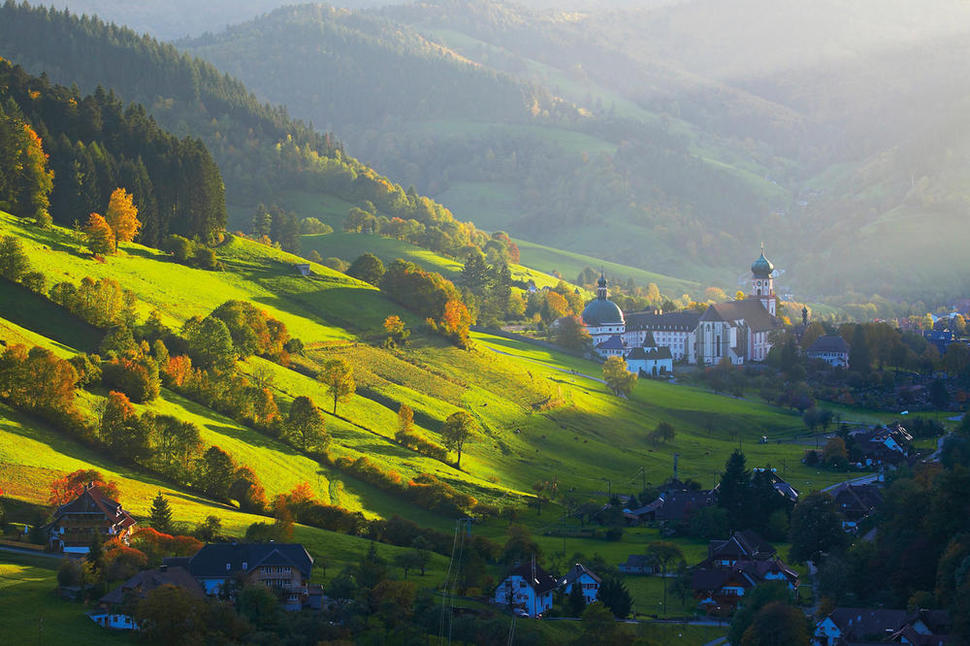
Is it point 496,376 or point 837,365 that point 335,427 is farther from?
point 837,365

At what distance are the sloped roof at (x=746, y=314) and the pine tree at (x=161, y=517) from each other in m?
117

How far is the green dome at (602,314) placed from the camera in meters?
173

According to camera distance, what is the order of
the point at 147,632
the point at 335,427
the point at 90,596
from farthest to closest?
the point at 335,427 < the point at 90,596 < the point at 147,632

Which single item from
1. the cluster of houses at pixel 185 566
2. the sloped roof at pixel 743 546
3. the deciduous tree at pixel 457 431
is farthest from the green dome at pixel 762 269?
the cluster of houses at pixel 185 566

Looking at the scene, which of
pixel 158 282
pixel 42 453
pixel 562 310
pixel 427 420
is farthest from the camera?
pixel 562 310

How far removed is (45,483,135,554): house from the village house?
4.73 m

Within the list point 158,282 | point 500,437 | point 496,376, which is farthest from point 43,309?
point 496,376

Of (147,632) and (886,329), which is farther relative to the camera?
(886,329)

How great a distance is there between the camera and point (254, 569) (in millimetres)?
59750

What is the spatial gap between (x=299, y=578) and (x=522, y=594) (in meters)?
11.3

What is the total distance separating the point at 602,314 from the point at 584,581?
357 ft

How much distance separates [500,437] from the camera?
104 m

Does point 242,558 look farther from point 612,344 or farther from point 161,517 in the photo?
point 612,344

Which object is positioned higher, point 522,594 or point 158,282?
point 158,282
